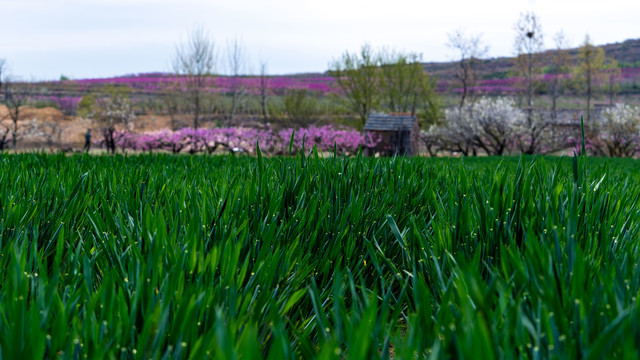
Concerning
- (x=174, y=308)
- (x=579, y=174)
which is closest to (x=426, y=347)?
(x=174, y=308)

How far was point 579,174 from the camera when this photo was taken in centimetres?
226

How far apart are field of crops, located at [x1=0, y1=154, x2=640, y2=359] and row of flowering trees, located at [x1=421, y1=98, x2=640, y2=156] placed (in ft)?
86.8

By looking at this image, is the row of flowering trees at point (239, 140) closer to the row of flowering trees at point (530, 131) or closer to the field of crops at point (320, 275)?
the row of flowering trees at point (530, 131)

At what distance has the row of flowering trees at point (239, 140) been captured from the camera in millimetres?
27453

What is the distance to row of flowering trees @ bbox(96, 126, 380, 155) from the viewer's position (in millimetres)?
27453

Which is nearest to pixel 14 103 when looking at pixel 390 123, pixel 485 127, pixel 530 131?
pixel 390 123

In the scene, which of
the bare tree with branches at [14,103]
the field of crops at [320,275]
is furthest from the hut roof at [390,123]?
the field of crops at [320,275]

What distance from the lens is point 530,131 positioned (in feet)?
91.6

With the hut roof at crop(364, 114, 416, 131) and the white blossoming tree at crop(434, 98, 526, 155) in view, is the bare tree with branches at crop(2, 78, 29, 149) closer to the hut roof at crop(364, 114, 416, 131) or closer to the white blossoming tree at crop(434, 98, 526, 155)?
the hut roof at crop(364, 114, 416, 131)

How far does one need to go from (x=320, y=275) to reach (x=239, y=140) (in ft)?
90.9

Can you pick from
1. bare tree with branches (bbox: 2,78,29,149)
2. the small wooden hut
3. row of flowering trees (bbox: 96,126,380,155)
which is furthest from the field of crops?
bare tree with branches (bbox: 2,78,29,149)

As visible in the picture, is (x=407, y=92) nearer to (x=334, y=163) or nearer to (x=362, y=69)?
(x=362, y=69)

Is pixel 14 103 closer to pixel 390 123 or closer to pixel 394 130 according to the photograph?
pixel 390 123

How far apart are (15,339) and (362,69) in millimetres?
33590
